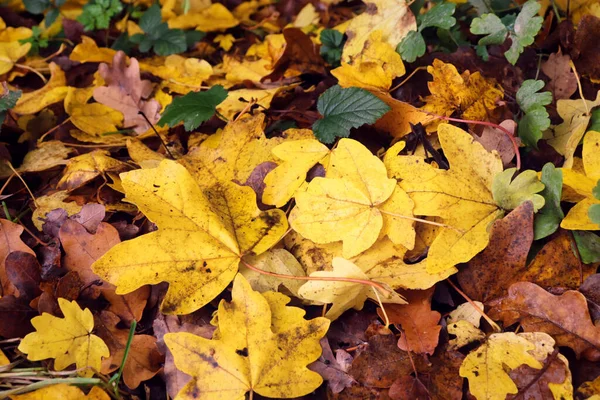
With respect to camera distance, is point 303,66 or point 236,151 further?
point 303,66

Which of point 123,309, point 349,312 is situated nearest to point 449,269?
point 349,312

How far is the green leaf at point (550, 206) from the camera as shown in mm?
1079

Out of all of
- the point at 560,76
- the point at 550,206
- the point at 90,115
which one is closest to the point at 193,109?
the point at 90,115

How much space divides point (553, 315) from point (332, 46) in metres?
1.01

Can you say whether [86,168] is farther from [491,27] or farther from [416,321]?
[491,27]

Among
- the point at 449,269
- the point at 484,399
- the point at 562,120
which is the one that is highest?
the point at 562,120

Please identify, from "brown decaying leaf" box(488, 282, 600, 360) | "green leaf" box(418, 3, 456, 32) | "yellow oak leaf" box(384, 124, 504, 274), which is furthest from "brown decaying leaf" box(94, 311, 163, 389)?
"green leaf" box(418, 3, 456, 32)

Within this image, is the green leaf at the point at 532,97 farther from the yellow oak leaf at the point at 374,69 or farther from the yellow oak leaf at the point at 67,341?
the yellow oak leaf at the point at 67,341

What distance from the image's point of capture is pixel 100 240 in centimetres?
120

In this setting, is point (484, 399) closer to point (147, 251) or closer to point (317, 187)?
point (317, 187)

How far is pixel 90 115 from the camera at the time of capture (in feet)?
5.24

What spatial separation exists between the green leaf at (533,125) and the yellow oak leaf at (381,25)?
43 cm

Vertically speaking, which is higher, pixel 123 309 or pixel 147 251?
pixel 147 251

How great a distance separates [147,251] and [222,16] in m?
1.15
